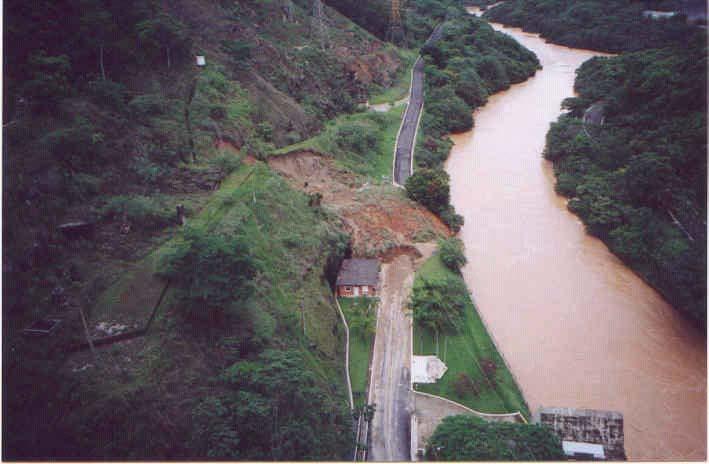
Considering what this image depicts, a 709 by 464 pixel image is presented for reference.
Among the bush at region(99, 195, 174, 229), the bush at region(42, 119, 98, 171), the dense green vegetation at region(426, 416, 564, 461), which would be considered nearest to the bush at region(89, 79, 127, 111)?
the bush at region(42, 119, 98, 171)

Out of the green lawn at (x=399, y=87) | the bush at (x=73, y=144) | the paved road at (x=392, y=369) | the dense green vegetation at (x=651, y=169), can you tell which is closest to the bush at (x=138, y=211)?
the bush at (x=73, y=144)

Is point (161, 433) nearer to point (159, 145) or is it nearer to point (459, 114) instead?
point (159, 145)

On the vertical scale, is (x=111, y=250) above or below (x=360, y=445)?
above

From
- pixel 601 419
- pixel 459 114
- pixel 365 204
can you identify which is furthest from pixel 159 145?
pixel 459 114

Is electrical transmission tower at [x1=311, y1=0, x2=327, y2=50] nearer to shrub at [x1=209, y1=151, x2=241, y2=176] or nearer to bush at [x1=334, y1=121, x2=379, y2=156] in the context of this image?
bush at [x1=334, y1=121, x2=379, y2=156]

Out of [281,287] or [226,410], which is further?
[281,287]

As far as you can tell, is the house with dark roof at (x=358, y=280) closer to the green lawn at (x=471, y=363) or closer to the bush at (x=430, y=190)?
the green lawn at (x=471, y=363)

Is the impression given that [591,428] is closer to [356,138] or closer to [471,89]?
[356,138]
